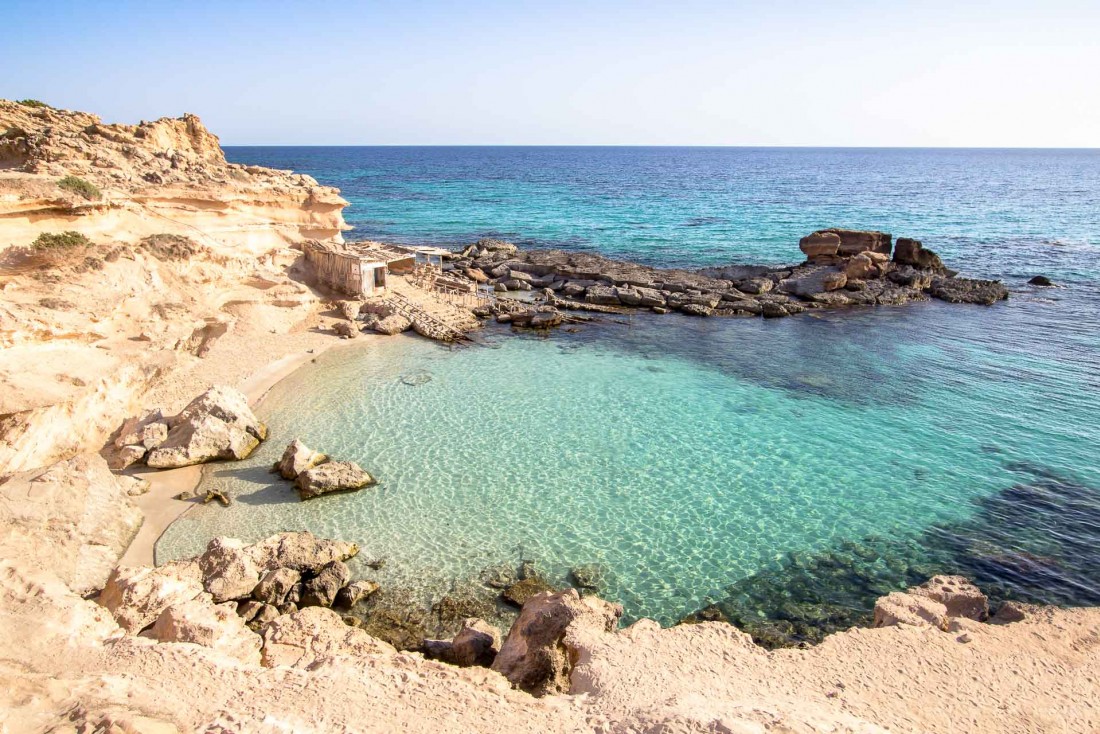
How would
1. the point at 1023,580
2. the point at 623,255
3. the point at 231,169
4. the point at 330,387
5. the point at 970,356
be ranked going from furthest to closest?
the point at 623,255 < the point at 231,169 < the point at 970,356 < the point at 330,387 < the point at 1023,580

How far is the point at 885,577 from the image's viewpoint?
12.2 metres

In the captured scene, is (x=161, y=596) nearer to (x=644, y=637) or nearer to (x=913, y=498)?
(x=644, y=637)

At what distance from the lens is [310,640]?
30.7ft

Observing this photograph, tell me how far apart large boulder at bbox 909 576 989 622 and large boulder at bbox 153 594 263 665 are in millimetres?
11336

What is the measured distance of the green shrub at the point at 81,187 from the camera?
63.5 ft

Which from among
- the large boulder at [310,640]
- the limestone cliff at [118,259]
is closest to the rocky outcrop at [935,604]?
the large boulder at [310,640]

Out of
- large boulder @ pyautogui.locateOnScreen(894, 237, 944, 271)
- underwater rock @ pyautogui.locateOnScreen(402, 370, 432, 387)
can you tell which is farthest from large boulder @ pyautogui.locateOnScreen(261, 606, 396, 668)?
large boulder @ pyautogui.locateOnScreen(894, 237, 944, 271)

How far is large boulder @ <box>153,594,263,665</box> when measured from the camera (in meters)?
8.46

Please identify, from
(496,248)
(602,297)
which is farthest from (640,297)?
(496,248)

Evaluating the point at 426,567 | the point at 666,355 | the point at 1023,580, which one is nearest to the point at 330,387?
the point at 426,567

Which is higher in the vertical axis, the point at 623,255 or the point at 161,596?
the point at 623,255

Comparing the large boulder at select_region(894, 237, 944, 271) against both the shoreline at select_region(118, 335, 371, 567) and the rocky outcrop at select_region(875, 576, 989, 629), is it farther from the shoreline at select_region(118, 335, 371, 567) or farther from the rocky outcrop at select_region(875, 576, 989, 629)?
the shoreline at select_region(118, 335, 371, 567)

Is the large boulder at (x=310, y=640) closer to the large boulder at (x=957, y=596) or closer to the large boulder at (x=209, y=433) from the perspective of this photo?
the large boulder at (x=209, y=433)

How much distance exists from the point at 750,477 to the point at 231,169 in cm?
2635
